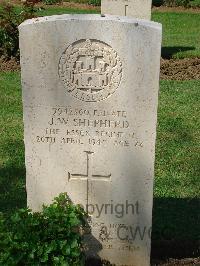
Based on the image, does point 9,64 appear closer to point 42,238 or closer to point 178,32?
point 178,32

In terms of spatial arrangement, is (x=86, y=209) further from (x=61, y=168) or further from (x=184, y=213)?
(x=184, y=213)

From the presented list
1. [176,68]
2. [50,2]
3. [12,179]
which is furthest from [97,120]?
[50,2]

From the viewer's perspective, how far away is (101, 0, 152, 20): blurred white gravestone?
9.80 m

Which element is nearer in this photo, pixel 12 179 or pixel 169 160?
pixel 12 179

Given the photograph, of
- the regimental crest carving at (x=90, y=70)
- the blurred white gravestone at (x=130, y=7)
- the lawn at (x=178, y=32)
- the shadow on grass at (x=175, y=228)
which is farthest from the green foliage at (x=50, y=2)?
the regimental crest carving at (x=90, y=70)

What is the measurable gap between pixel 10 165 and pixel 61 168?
7.46 feet

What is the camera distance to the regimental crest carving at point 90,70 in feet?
11.9

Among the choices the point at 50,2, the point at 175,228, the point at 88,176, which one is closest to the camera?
the point at 88,176

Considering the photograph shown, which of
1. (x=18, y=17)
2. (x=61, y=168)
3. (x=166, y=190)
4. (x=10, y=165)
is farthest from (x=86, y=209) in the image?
(x=18, y=17)

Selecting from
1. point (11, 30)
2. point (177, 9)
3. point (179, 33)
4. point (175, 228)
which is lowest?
point (175, 228)

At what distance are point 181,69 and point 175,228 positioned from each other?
560 centimetres

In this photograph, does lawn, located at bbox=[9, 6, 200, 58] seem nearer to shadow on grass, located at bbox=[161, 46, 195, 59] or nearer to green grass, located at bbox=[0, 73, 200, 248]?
shadow on grass, located at bbox=[161, 46, 195, 59]

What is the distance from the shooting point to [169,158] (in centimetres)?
632

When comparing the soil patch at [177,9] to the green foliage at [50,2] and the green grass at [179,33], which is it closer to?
the green grass at [179,33]
